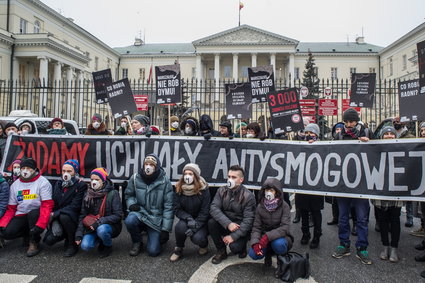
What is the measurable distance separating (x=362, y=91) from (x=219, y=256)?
5.49 metres

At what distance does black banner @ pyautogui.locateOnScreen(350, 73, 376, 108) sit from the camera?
7453mm

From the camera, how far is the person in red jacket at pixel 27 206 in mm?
4672

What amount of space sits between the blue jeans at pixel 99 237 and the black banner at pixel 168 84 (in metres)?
2.96

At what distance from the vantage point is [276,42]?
5369 cm

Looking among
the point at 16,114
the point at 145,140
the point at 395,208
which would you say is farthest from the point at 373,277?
the point at 16,114

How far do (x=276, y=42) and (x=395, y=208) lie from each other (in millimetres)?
53055

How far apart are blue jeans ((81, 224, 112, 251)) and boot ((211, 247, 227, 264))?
1.54 meters

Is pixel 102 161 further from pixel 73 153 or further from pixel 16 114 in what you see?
pixel 16 114

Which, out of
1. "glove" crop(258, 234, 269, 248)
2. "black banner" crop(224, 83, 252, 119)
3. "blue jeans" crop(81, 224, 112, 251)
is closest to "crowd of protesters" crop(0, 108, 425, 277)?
"blue jeans" crop(81, 224, 112, 251)

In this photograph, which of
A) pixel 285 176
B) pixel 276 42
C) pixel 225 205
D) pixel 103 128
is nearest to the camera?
pixel 225 205

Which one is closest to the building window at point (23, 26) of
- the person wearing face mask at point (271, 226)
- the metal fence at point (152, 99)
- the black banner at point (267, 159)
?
the metal fence at point (152, 99)

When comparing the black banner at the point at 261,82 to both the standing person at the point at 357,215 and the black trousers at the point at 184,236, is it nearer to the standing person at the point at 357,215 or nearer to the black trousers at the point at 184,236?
the standing person at the point at 357,215

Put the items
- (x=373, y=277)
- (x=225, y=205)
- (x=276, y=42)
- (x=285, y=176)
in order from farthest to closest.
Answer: (x=276, y=42), (x=285, y=176), (x=225, y=205), (x=373, y=277)

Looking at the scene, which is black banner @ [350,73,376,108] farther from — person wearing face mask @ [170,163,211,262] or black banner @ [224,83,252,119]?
person wearing face mask @ [170,163,211,262]
